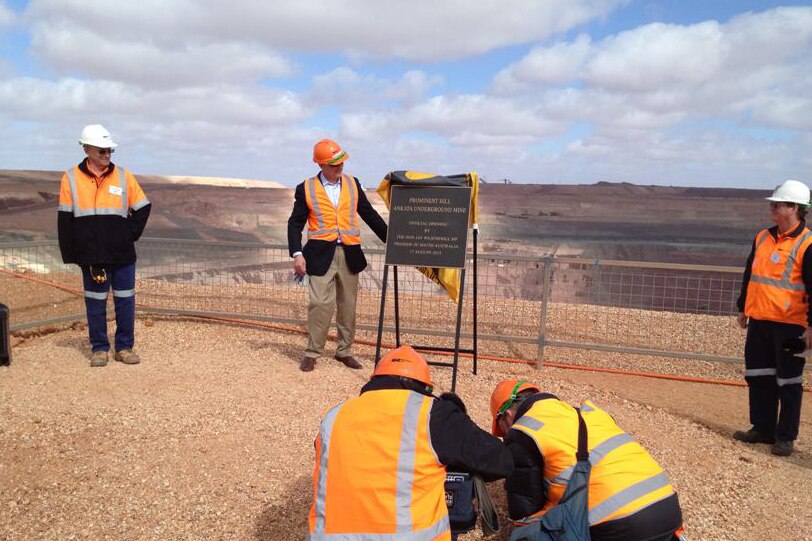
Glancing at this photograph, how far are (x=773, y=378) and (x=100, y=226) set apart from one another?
613 cm

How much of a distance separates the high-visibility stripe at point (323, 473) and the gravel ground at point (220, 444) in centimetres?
104

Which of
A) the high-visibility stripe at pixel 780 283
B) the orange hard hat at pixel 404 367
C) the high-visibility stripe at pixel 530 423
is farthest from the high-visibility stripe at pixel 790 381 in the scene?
the orange hard hat at pixel 404 367

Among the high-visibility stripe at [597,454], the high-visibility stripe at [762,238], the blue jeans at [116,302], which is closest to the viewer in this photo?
the high-visibility stripe at [597,454]

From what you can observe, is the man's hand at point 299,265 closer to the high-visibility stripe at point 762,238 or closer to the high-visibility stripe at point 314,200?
the high-visibility stripe at point 314,200

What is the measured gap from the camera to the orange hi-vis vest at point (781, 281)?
4992 millimetres

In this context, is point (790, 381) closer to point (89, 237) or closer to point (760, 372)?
point (760, 372)

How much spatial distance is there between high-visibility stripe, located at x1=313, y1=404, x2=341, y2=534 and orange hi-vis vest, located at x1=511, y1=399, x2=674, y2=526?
0.99 meters

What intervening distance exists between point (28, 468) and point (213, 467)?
1.18 metres

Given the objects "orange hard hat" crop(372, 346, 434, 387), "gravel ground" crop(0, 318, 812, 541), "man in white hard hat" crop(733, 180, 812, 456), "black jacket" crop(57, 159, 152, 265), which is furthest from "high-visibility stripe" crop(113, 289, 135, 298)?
"man in white hard hat" crop(733, 180, 812, 456)

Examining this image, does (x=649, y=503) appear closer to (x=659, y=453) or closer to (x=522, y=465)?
(x=522, y=465)

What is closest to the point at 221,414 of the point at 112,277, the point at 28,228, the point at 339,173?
the point at 112,277

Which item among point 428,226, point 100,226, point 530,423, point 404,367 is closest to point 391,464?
point 404,367

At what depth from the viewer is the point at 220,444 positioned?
4.61 meters

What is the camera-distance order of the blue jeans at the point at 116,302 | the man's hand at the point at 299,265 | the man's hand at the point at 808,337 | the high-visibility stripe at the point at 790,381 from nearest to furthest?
the man's hand at the point at 808,337 → the high-visibility stripe at the point at 790,381 → the man's hand at the point at 299,265 → the blue jeans at the point at 116,302
